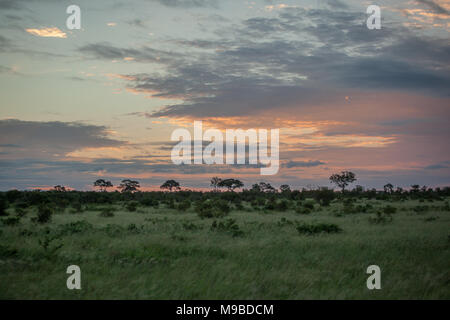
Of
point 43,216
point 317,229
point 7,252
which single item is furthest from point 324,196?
point 7,252

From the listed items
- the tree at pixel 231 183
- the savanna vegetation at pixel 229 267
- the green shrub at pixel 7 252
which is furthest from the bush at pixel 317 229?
the tree at pixel 231 183

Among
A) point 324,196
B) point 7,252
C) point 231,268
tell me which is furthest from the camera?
point 324,196

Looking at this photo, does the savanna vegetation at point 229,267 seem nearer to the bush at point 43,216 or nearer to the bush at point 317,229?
the bush at point 317,229

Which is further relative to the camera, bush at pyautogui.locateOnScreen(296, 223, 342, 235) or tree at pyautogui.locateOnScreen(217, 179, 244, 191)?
tree at pyautogui.locateOnScreen(217, 179, 244, 191)

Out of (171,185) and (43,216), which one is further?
(171,185)

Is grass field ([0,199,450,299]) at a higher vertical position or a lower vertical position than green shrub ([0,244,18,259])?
lower

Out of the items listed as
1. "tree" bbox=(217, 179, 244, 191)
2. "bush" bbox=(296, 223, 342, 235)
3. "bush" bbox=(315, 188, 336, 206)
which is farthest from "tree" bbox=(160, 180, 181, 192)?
"bush" bbox=(296, 223, 342, 235)

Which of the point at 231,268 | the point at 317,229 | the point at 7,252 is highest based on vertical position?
the point at 7,252

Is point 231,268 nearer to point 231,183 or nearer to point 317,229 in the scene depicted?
point 317,229

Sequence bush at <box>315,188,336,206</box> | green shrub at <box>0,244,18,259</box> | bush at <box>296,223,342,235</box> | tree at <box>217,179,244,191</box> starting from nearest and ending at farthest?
green shrub at <box>0,244,18,259</box>, bush at <box>296,223,342,235</box>, bush at <box>315,188,336,206</box>, tree at <box>217,179,244,191</box>

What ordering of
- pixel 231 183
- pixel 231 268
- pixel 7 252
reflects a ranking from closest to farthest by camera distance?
pixel 231 268 → pixel 7 252 → pixel 231 183

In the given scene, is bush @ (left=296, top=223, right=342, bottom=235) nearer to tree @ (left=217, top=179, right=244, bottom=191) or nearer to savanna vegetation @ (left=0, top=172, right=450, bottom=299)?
savanna vegetation @ (left=0, top=172, right=450, bottom=299)
